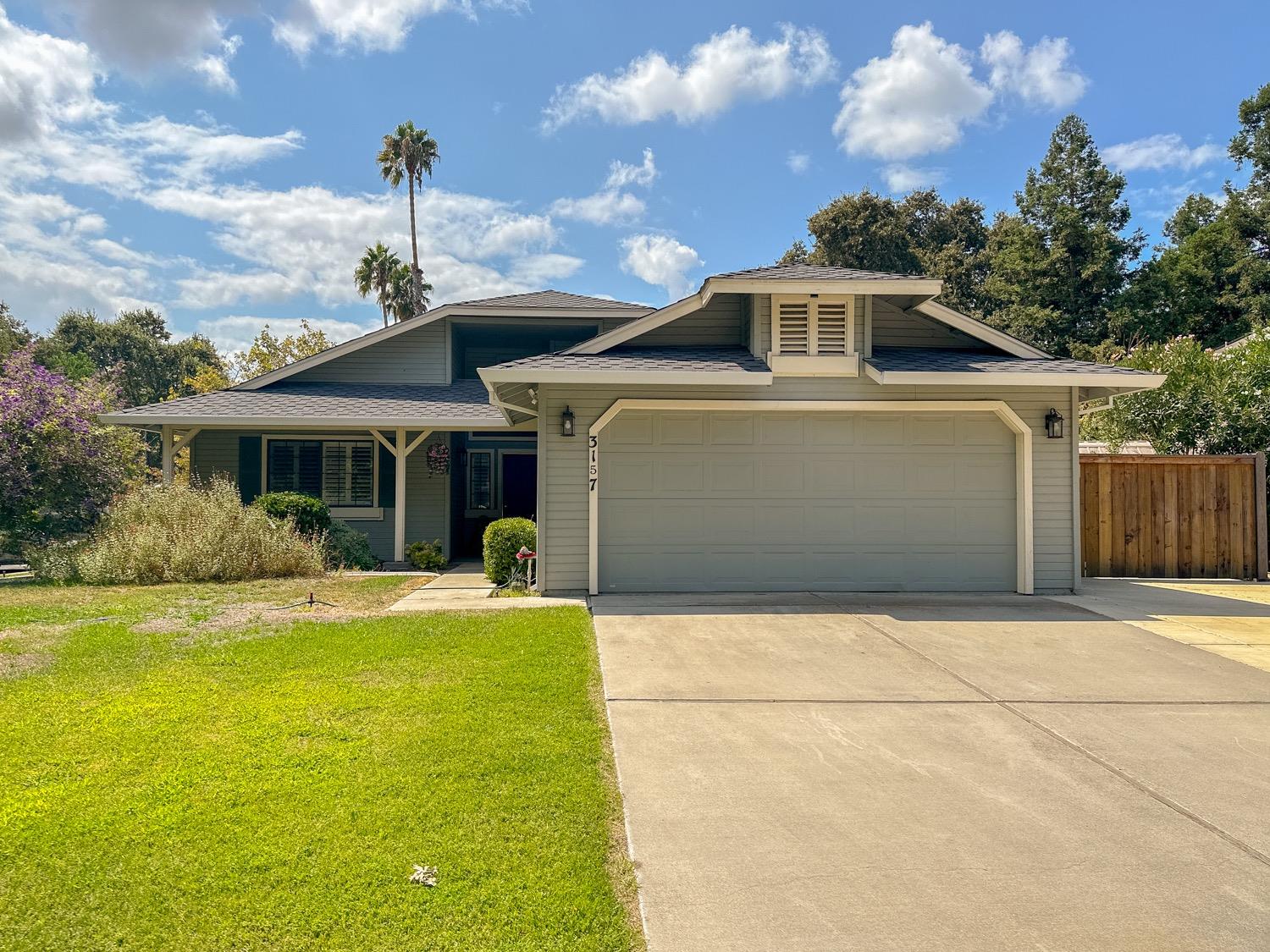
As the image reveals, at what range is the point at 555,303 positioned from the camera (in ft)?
45.7

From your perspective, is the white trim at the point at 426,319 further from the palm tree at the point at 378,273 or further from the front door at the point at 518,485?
the palm tree at the point at 378,273

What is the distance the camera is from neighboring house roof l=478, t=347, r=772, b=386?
782 cm

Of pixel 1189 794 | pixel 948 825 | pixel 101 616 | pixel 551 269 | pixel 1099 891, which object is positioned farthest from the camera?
pixel 551 269

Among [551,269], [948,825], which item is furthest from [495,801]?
[551,269]

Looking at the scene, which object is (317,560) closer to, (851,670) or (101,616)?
(101,616)

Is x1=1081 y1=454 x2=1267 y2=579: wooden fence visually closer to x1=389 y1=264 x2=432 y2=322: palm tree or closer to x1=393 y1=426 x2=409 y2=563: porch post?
x1=393 y1=426 x2=409 y2=563: porch post

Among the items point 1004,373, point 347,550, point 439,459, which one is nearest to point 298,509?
point 347,550

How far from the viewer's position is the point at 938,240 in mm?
34812

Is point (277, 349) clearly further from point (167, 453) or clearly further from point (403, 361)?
point (167, 453)

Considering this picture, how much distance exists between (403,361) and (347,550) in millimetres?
4406

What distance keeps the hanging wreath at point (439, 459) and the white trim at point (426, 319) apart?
264cm

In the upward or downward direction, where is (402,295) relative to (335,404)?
upward

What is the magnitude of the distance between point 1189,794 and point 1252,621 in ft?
17.8

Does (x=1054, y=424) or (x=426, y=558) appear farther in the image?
(x=426, y=558)
